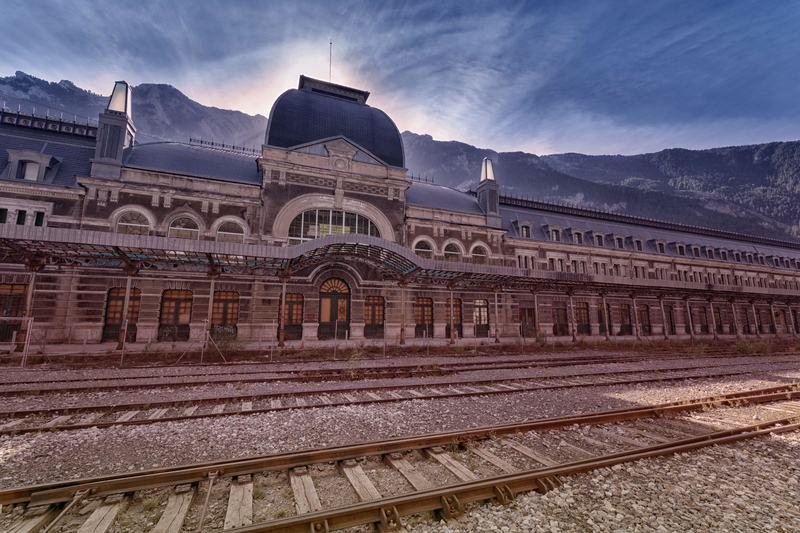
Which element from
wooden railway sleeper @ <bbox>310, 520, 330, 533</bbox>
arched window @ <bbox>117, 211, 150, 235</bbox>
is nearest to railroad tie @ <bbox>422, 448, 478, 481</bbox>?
wooden railway sleeper @ <bbox>310, 520, 330, 533</bbox>

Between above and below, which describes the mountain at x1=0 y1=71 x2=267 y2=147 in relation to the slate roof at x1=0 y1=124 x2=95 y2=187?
above

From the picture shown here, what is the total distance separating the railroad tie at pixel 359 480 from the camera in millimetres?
4130

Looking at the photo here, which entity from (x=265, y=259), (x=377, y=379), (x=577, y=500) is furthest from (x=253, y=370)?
(x=577, y=500)

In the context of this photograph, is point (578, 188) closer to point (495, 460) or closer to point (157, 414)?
point (495, 460)

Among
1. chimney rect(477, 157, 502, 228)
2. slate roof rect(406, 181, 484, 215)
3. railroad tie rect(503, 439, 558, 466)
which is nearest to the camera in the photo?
railroad tie rect(503, 439, 558, 466)

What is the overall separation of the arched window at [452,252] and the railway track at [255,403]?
16998mm

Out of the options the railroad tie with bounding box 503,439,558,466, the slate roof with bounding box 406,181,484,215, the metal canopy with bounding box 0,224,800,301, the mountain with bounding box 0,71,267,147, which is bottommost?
the railroad tie with bounding box 503,439,558,466

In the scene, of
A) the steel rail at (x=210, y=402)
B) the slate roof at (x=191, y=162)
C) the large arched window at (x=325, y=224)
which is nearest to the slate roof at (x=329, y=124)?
the slate roof at (x=191, y=162)

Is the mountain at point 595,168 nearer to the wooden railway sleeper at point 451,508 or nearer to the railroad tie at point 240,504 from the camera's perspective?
the wooden railway sleeper at point 451,508

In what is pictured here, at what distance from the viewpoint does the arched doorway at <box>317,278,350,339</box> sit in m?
23.8

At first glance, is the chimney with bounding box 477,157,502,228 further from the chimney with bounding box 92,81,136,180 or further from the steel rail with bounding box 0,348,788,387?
the chimney with bounding box 92,81,136,180

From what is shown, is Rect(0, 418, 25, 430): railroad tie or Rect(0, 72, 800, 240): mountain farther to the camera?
Rect(0, 72, 800, 240): mountain

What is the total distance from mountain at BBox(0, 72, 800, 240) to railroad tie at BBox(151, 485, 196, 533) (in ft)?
336

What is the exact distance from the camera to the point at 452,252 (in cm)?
2880
